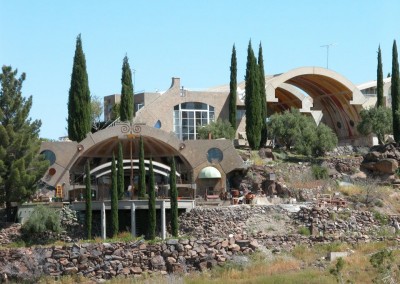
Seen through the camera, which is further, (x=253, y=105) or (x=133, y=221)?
(x=253, y=105)

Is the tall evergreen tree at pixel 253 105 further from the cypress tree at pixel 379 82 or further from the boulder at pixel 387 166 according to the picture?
the cypress tree at pixel 379 82

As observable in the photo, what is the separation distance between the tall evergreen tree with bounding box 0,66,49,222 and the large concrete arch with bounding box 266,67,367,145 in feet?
84.5

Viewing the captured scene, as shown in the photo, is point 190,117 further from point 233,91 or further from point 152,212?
point 152,212

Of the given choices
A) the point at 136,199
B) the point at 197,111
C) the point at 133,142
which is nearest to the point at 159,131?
the point at 133,142

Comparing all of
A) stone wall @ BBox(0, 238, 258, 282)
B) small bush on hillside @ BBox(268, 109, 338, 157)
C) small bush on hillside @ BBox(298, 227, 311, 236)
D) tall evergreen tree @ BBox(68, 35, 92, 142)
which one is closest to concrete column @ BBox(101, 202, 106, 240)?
stone wall @ BBox(0, 238, 258, 282)

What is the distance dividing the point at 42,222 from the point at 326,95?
3892cm

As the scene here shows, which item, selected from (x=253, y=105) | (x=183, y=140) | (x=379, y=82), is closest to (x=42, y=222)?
(x=183, y=140)

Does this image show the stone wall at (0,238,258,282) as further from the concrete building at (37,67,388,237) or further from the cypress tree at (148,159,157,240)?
the concrete building at (37,67,388,237)

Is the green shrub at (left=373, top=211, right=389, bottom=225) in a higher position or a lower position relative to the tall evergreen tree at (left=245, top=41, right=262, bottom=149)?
lower

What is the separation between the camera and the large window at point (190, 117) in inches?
2894

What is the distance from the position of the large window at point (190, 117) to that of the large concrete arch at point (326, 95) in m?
5.41

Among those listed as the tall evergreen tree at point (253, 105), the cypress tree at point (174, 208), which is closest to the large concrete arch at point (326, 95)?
the tall evergreen tree at point (253, 105)

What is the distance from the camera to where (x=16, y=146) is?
5400 cm

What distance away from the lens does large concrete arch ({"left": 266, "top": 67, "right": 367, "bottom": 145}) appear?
78.9 m
